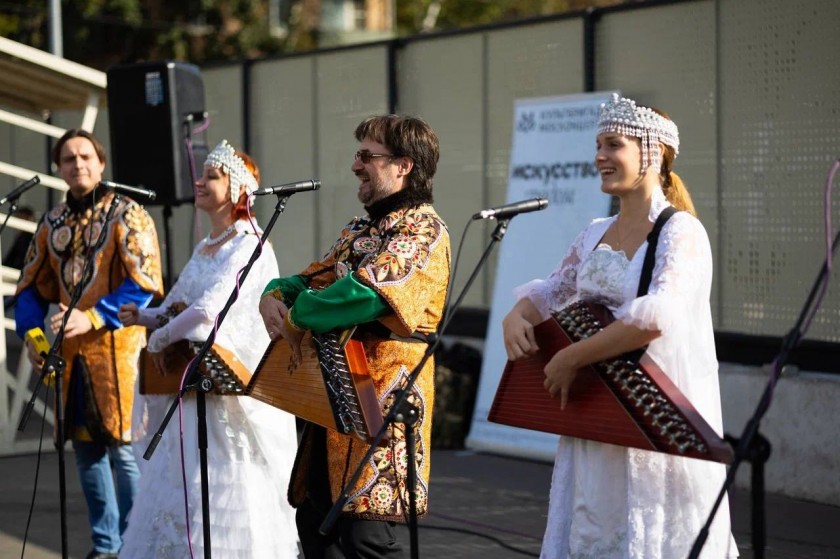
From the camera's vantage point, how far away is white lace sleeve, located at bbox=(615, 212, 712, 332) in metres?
3.64

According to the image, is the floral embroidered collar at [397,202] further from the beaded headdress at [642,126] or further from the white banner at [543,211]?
the white banner at [543,211]

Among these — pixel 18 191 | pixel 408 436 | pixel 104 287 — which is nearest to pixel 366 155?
pixel 408 436

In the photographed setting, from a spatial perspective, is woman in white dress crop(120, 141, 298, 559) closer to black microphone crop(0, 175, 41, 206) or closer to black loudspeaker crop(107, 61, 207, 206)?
black microphone crop(0, 175, 41, 206)

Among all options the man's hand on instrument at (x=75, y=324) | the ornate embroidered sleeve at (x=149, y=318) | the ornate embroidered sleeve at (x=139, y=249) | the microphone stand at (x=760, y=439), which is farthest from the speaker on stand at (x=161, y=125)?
the microphone stand at (x=760, y=439)

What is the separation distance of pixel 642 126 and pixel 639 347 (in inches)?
27.6

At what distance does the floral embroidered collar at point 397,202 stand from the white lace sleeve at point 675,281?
36.0 inches

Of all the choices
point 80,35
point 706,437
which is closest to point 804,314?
point 706,437

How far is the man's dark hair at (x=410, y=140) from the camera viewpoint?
4422 mm

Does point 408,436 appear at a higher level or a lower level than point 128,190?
lower

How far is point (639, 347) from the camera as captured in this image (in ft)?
12.2

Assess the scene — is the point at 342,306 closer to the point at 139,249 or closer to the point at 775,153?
the point at 139,249

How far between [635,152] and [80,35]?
88.7 feet

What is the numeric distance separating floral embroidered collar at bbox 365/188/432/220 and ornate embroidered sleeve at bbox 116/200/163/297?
2.39 metres

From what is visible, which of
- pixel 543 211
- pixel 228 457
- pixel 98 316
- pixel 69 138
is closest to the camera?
pixel 228 457
